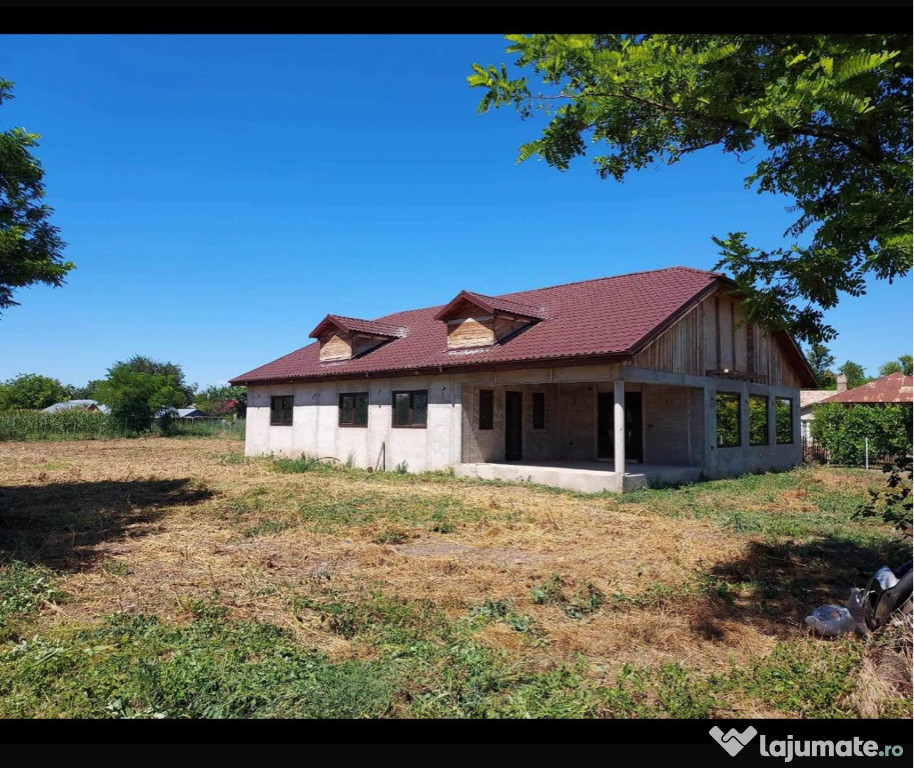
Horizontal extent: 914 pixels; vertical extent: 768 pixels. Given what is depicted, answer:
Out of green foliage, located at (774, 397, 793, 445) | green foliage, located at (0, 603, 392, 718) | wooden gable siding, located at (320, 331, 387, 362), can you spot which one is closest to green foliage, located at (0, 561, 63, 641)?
green foliage, located at (0, 603, 392, 718)

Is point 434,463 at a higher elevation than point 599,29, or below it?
below

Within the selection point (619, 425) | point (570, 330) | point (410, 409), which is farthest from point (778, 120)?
point (410, 409)

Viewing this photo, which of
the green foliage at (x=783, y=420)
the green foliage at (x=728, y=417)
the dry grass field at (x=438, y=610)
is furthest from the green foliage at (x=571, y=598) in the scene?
the green foliage at (x=783, y=420)

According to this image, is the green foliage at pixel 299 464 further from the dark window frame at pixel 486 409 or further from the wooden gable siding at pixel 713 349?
the wooden gable siding at pixel 713 349

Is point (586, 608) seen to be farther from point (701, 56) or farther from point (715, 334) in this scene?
point (715, 334)

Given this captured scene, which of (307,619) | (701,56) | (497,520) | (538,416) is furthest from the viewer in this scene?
(538,416)

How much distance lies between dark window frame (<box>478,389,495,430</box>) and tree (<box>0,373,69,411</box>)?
70.6m

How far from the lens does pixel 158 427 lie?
41125mm

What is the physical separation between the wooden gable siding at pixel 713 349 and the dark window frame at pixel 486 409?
17.1 ft

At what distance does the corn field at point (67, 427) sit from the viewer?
3556 centimetres

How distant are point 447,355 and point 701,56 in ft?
48.9

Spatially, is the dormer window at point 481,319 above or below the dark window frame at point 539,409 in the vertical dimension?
above
